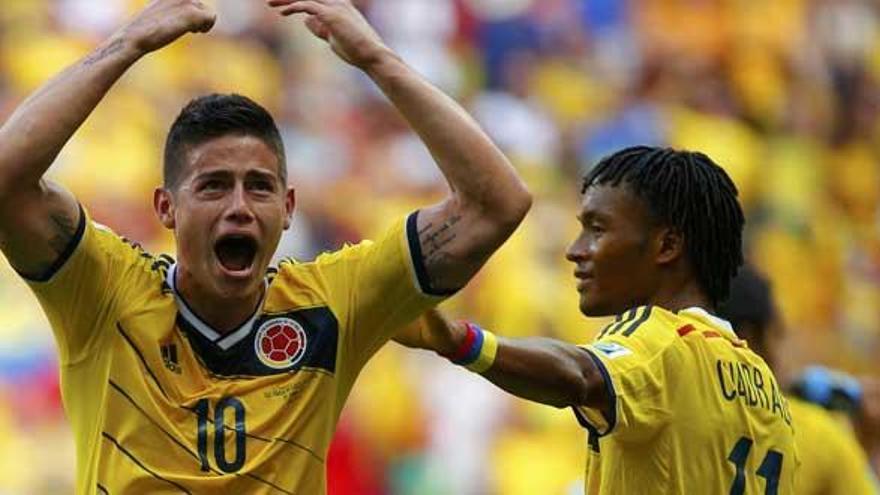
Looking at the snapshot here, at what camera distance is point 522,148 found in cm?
1349

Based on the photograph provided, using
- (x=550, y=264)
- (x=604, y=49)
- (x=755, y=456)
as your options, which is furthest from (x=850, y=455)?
(x=604, y=49)

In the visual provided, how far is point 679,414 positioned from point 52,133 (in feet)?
5.64

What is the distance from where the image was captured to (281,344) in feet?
15.5

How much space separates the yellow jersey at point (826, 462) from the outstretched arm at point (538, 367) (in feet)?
7.28

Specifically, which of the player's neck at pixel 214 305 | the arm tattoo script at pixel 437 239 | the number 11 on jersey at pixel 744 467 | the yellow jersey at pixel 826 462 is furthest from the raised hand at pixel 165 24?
the yellow jersey at pixel 826 462

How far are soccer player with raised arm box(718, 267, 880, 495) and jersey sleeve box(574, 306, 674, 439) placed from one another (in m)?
1.98

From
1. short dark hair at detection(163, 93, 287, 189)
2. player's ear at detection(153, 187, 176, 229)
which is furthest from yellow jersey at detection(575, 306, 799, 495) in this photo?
player's ear at detection(153, 187, 176, 229)

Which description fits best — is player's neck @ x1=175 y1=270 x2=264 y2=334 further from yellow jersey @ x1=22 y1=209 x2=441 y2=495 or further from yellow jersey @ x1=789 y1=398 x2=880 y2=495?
yellow jersey @ x1=789 y1=398 x2=880 y2=495

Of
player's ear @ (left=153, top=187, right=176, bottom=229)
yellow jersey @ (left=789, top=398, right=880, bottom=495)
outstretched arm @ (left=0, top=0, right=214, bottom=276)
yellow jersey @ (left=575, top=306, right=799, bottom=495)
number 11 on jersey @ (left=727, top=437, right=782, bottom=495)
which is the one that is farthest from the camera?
yellow jersey @ (left=789, top=398, right=880, bottom=495)

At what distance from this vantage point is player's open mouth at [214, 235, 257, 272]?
466 centimetres

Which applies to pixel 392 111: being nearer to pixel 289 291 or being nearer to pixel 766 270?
pixel 766 270

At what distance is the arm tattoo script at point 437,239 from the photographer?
4699 mm

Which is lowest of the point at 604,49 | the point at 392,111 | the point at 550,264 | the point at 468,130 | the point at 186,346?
the point at 186,346

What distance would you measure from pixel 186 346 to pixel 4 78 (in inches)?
308
